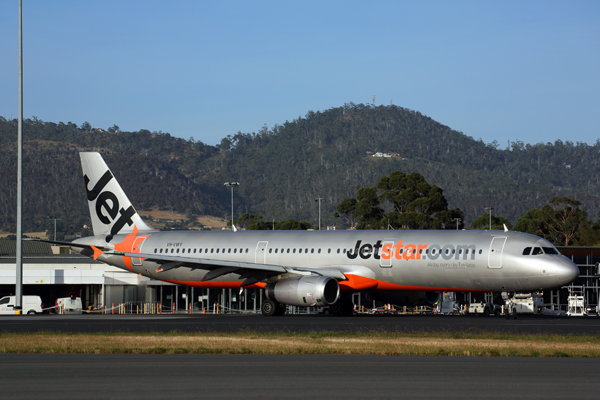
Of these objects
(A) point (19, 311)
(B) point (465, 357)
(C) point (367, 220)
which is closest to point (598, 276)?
(A) point (19, 311)

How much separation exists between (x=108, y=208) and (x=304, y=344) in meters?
28.1

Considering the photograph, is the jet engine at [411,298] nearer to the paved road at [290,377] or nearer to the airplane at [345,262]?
the airplane at [345,262]

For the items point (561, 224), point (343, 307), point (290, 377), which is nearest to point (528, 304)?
point (343, 307)

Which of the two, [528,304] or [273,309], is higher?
[273,309]

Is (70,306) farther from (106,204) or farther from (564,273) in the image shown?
(564,273)

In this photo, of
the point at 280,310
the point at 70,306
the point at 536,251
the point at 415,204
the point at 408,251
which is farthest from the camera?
the point at 415,204

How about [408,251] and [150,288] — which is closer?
[408,251]

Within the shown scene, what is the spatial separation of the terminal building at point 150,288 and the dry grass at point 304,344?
1257 inches

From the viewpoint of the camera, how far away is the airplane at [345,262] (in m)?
33.8

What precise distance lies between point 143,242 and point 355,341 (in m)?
25.2

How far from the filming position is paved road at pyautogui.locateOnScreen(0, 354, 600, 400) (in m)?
11.8

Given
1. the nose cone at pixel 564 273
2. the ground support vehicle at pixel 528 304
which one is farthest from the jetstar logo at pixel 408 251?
the ground support vehicle at pixel 528 304

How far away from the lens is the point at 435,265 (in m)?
34.8

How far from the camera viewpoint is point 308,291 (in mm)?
34344
